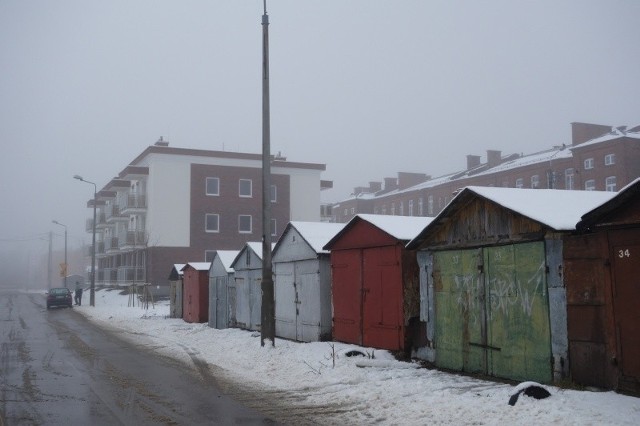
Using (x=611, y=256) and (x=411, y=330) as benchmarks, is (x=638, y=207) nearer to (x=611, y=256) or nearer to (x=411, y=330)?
(x=611, y=256)

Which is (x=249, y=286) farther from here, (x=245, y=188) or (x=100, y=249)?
(x=100, y=249)

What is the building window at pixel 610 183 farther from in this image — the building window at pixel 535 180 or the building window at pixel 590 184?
the building window at pixel 535 180

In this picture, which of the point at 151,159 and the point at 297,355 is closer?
the point at 297,355

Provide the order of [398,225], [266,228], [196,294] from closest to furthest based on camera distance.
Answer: [398,225] → [266,228] → [196,294]

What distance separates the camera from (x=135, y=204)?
5556 cm

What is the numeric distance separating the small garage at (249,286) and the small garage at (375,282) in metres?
5.02

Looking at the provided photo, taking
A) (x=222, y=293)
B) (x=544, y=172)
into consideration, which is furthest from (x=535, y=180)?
(x=222, y=293)

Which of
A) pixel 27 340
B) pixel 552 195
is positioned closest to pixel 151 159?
pixel 27 340

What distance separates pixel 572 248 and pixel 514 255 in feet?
3.79

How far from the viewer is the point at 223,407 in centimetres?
922

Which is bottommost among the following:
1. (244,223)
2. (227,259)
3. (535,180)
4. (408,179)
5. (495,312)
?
(495,312)

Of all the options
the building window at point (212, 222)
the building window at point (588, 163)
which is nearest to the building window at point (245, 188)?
the building window at point (212, 222)

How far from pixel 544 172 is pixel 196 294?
4437 centimetres

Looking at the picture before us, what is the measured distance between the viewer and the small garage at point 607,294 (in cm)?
814
